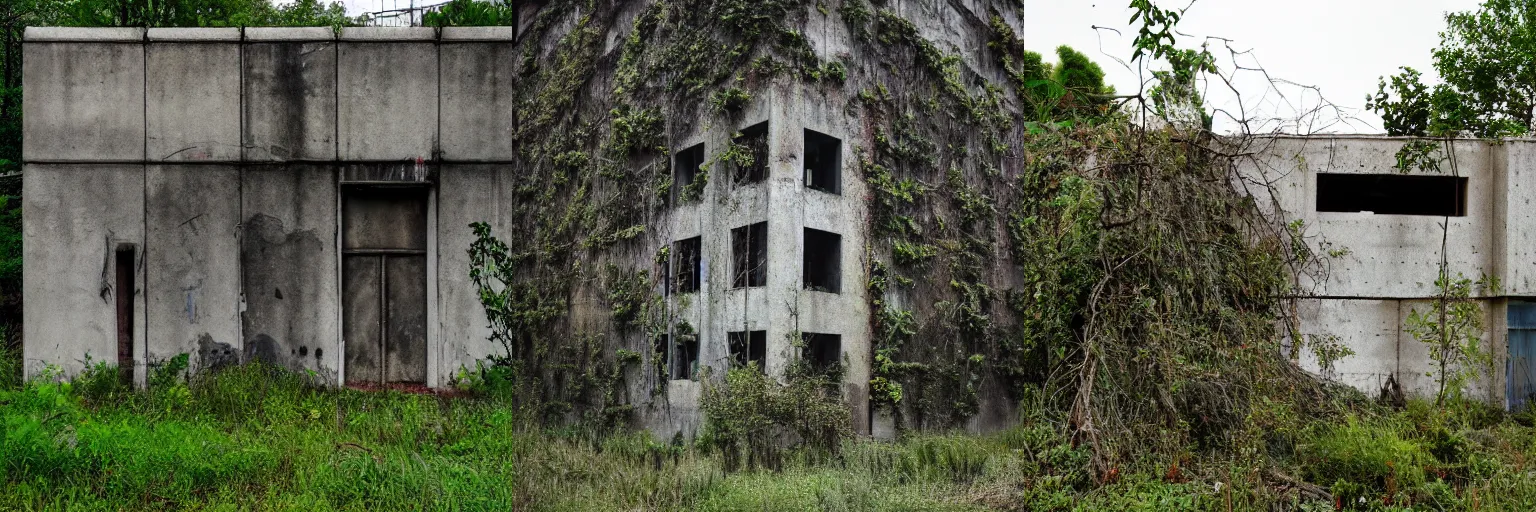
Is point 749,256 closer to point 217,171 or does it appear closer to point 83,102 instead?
point 217,171

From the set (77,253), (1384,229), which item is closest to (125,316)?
(77,253)

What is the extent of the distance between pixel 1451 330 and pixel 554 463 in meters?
3.52

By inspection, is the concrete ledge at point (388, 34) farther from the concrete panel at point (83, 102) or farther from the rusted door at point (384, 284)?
the concrete panel at point (83, 102)

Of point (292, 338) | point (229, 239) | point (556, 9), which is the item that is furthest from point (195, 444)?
point (556, 9)

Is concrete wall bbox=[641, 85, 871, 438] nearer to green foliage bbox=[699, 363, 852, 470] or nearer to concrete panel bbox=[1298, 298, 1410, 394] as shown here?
green foliage bbox=[699, 363, 852, 470]

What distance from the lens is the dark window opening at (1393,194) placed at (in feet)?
12.6

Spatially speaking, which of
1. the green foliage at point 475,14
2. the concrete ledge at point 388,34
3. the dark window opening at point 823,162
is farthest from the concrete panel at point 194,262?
the dark window opening at point 823,162

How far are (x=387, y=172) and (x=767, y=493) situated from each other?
133 inches

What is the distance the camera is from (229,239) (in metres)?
4.73

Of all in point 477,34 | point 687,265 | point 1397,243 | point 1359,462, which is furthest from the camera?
point 477,34

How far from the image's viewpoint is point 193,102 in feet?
15.4

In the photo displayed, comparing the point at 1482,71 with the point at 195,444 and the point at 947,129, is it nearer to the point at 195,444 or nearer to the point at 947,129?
the point at 947,129

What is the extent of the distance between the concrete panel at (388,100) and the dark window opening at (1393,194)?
3961 millimetres

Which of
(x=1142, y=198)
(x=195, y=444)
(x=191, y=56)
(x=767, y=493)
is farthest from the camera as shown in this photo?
(x=191, y=56)
